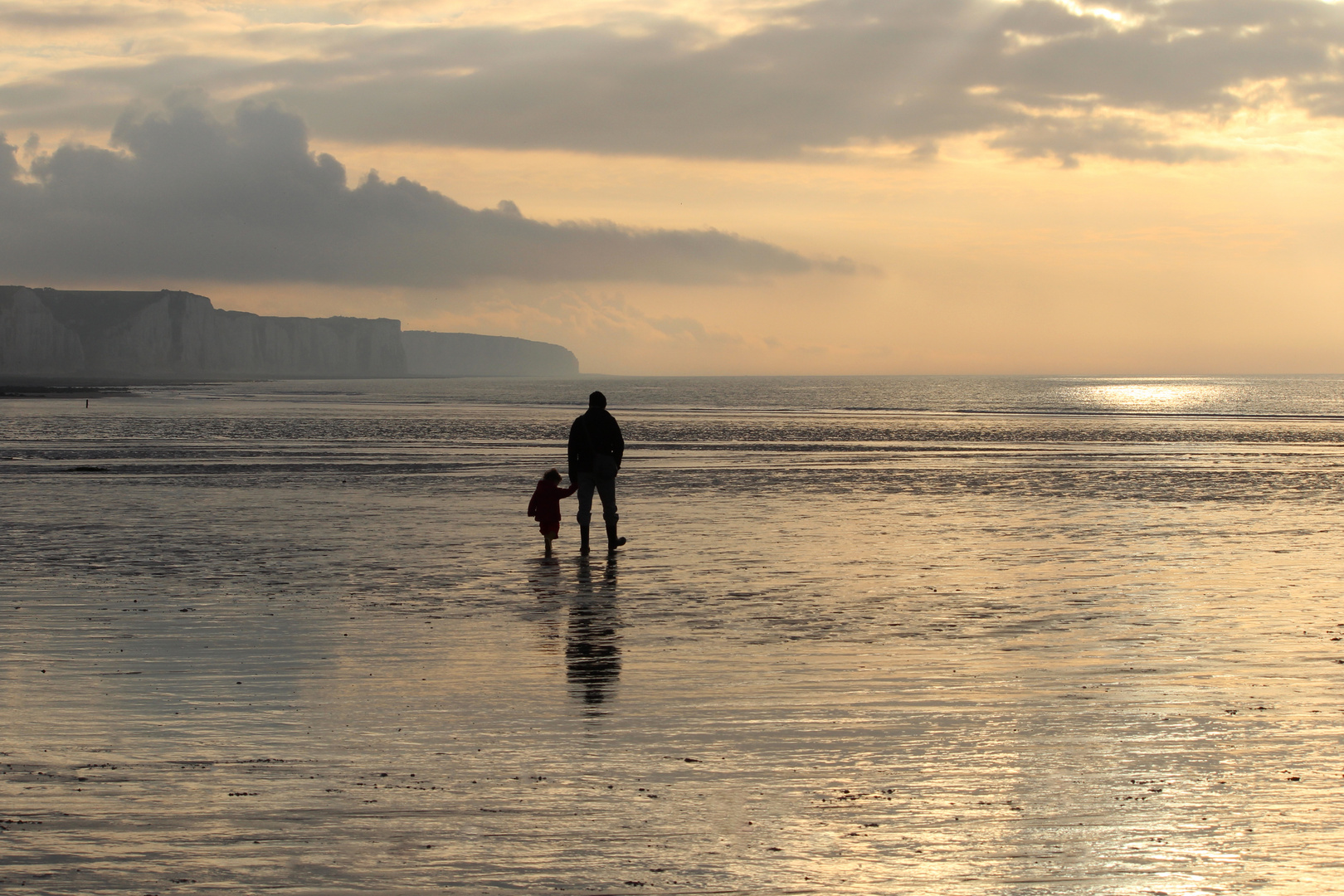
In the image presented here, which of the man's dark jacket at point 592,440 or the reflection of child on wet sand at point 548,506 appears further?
the reflection of child on wet sand at point 548,506

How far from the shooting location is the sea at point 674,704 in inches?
208

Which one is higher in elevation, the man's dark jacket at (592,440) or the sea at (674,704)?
the man's dark jacket at (592,440)

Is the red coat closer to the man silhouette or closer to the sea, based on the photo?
the man silhouette

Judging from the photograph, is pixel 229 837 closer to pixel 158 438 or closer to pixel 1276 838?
pixel 1276 838

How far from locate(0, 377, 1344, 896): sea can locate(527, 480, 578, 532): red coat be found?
1.79ft

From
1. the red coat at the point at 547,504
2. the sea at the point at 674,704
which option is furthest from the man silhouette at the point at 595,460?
the sea at the point at 674,704

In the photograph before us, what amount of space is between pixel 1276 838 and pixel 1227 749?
57.5 inches

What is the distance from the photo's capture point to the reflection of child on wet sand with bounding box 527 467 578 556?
15.9m

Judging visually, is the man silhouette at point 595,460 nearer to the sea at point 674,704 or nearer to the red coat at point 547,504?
the red coat at point 547,504

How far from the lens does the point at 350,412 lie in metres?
78.5

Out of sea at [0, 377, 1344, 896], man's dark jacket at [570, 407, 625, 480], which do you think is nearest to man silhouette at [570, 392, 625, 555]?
man's dark jacket at [570, 407, 625, 480]

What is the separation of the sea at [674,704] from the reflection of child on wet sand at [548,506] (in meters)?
0.47

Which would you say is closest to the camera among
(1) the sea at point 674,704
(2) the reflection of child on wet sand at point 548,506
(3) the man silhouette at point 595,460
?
(1) the sea at point 674,704

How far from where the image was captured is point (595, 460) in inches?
619
